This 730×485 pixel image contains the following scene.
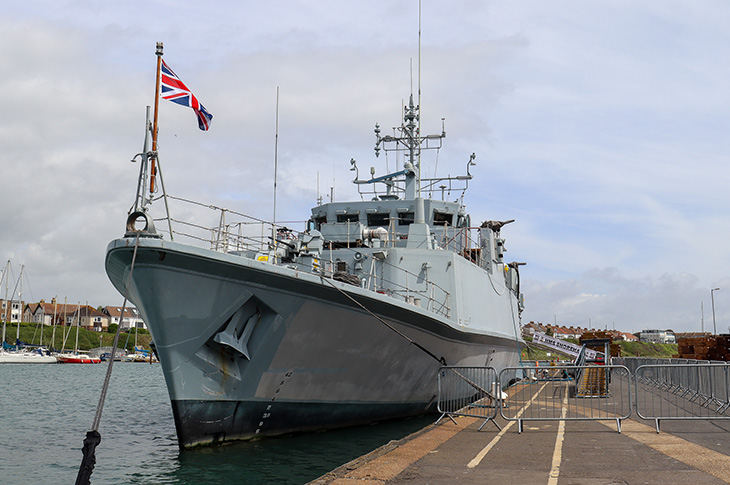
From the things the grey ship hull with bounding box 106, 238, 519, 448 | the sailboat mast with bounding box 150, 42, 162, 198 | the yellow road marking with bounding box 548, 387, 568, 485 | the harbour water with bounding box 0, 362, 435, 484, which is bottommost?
the harbour water with bounding box 0, 362, 435, 484

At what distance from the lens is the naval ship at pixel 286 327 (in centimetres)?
948

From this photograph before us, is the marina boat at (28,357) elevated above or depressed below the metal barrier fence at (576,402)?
below

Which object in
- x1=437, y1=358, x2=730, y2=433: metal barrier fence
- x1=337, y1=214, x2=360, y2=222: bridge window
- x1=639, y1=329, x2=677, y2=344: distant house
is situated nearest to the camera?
x1=437, y1=358, x2=730, y2=433: metal barrier fence

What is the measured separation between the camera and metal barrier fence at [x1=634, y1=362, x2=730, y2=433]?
11459 mm

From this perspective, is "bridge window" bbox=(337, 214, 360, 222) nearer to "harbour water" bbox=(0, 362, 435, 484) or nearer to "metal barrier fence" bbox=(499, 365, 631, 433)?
"harbour water" bbox=(0, 362, 435, 484)

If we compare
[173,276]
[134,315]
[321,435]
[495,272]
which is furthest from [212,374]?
[134,315]

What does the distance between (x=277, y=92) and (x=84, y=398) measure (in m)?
16.4

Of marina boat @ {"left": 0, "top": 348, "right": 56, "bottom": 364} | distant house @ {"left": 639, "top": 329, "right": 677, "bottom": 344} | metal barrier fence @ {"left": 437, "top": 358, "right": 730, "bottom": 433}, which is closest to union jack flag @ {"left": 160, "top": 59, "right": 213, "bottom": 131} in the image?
metal barrier fence @ {"left": 437, "top": 358, "right": 730, "bottom": 433}

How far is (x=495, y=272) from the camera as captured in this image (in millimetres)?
19344

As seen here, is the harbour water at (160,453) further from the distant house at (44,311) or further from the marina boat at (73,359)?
the distant house at (44,311)

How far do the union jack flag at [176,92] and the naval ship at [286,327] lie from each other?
1096mm

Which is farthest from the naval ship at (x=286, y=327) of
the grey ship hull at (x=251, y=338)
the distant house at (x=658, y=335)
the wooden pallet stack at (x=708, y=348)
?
the distant house at (x=658, y=335)

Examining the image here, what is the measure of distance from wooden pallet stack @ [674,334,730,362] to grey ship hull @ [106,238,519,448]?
51.4ft

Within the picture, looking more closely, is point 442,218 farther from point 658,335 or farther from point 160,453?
point 658,335
